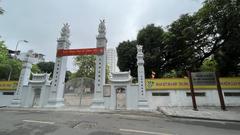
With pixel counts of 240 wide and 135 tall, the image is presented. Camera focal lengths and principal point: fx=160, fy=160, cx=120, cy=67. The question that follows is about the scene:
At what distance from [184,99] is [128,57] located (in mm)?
12623

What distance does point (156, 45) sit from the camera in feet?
73.2

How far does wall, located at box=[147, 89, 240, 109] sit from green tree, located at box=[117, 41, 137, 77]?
37.2 ft

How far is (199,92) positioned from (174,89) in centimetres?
199

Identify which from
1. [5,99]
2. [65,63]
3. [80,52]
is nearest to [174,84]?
[80,52]

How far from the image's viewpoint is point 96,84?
1310 cm

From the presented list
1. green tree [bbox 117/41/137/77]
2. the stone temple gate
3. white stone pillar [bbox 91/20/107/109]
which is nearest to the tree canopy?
green tree [bbox 117/41/137/77]

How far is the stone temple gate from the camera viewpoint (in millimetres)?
12562

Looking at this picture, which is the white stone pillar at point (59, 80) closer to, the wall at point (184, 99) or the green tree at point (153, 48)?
the wall at point (184, 99)

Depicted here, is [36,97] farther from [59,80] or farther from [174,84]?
[174,84]

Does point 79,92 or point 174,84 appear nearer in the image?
point 174,84

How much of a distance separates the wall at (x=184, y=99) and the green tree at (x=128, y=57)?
1133cm

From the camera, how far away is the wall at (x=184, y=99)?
41.7ft

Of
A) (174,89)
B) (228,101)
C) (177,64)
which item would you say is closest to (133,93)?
(174,89)

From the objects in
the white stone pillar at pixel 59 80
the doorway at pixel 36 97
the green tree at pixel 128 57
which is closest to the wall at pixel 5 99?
the doorway at pixel 36 97
